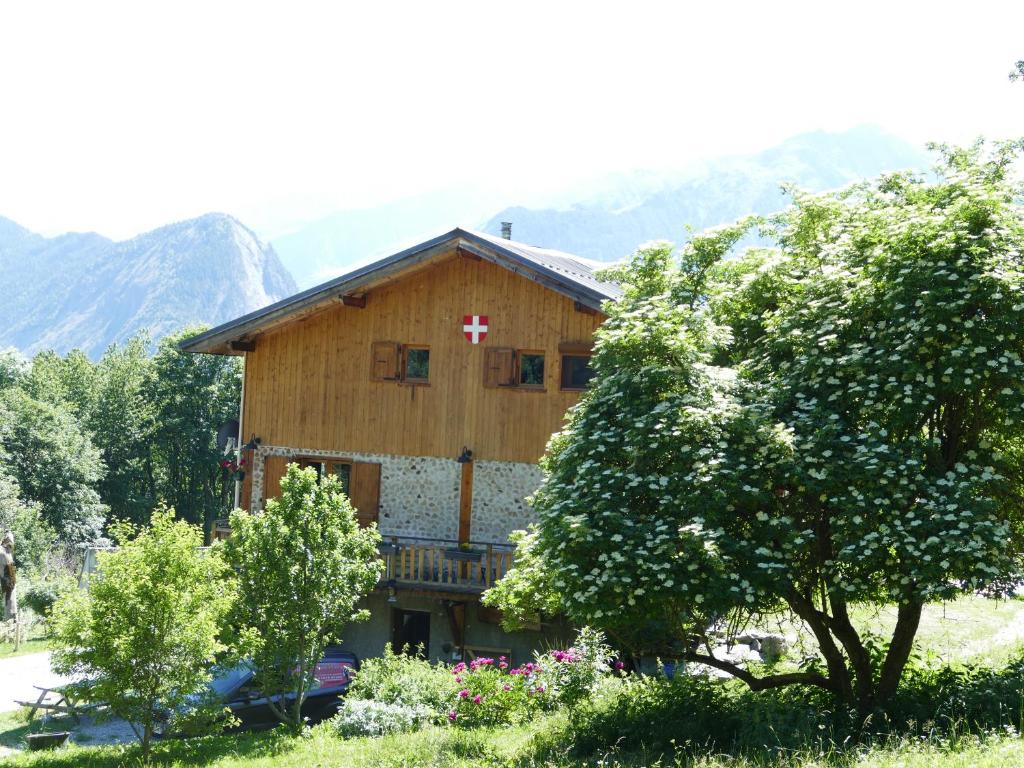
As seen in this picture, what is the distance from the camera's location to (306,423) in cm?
2158

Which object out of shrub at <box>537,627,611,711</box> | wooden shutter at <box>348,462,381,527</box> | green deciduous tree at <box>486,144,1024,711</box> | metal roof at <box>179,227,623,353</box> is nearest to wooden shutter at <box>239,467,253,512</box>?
wooden shutter at <box>348,462,381,527</box>

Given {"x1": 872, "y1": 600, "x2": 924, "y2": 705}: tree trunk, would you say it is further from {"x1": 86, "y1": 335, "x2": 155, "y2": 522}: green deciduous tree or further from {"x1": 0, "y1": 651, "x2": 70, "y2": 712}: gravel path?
{"x1": 86, "y1": 335, "x2": 155, "y2": 522}: green deciduous tree

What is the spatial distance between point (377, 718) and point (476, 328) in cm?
886

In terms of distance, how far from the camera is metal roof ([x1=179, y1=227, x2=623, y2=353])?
736 inches

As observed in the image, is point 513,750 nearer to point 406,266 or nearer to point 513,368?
point 513,368

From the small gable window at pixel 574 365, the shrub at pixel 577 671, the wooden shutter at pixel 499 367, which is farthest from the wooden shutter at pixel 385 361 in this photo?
the shrub at pixel 577 671

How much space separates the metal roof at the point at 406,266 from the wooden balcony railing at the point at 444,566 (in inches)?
206

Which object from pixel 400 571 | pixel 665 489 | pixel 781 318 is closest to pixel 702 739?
pixel 665 489

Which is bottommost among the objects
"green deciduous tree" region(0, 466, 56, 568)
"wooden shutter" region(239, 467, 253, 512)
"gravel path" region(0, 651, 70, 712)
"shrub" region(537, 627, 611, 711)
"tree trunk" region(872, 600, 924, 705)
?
"gravel path" region(0, 651, 70, 712)

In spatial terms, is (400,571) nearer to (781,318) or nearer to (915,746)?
(781,318)

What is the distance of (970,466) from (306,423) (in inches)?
589

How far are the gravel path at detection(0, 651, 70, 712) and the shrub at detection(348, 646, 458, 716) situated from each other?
5901 millimetres

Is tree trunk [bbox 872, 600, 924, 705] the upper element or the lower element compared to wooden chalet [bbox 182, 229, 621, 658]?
lower

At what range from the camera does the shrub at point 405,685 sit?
14.3 m
